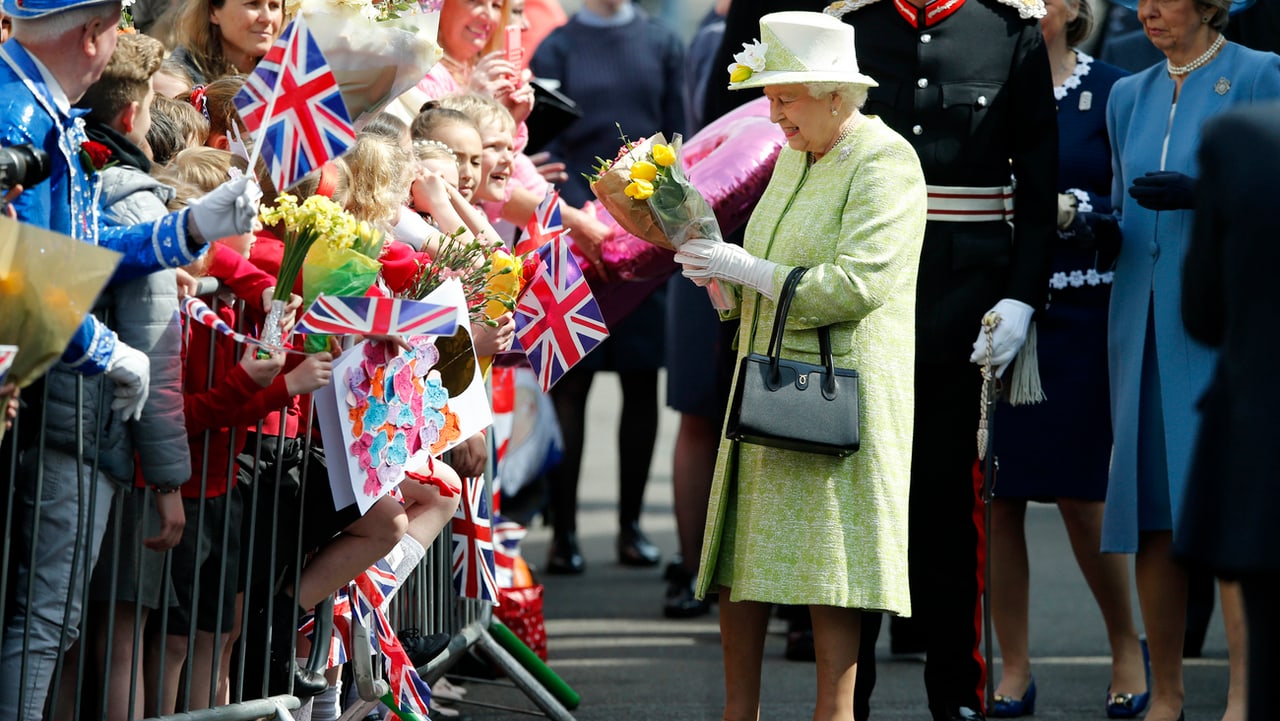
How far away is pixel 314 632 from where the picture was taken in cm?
424

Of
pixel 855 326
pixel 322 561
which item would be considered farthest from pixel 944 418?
pixel 322 561

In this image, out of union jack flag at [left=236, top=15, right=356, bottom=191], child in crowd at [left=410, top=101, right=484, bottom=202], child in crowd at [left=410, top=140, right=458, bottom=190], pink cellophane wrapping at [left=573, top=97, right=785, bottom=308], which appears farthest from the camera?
pink cellophane wrapping at [left=573, top=97, right=785, bottom=308]

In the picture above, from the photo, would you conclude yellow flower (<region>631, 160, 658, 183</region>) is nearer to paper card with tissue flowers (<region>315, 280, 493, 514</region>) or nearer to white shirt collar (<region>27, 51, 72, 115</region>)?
paper card with tissue flowers (<region>315, 280, 493, 514</region>)

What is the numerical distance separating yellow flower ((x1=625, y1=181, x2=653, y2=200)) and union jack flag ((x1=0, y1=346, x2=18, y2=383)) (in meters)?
1.56

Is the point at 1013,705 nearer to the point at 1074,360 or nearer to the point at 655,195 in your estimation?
the point at 1074,360

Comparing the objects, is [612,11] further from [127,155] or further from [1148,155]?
[127,155]

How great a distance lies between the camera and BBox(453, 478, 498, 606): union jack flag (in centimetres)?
502

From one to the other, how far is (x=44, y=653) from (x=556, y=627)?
3439mm

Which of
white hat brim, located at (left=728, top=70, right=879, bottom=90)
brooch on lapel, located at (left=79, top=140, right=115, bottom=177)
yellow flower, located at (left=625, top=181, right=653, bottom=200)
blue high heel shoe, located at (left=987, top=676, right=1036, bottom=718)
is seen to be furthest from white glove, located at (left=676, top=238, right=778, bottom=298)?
blue high heel shoe, located at (left=987, top=676, right=1036, bottom=718)

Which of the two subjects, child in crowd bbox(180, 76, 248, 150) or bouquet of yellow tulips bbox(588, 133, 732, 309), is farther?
child in crowd bbox(180, 76, 248, 150)

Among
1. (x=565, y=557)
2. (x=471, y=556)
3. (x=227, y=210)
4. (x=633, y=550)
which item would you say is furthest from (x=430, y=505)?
(x=633, y=550)

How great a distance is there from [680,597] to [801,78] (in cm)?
326

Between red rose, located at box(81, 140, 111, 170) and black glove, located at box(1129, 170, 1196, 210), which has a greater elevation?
black glove, located at box(1129, 170, 1196, 210)

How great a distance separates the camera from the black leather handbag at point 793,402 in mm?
4133
